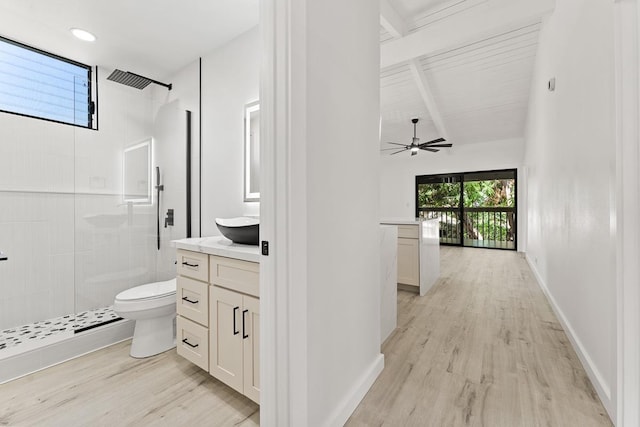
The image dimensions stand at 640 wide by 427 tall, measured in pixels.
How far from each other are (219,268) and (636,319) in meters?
1.87

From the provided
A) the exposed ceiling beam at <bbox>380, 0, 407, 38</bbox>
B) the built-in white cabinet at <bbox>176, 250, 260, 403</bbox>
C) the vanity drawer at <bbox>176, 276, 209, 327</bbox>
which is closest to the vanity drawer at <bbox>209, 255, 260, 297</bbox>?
the built-in white cabinet at <bbox>176, 250, 260, 403</bbox>

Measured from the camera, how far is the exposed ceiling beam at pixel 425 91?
3879mm

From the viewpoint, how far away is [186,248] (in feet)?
5.26

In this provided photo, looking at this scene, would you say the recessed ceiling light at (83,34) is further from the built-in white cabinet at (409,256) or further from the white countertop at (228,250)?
the built-in white cabinet at (409,256)

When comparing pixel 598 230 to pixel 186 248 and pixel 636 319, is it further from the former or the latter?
pixel 186 248

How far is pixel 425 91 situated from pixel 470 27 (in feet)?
4.66

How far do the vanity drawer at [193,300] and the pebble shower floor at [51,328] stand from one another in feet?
3.20

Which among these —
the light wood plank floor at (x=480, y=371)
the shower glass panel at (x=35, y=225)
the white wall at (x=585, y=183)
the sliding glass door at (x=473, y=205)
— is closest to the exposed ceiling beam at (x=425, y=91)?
the white wall at (x=585, y=183)

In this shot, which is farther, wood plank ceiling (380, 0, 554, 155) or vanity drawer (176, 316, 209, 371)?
wood plank ceiling (380, 0, 554, 155)

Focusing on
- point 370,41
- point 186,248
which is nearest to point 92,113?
point 186,248

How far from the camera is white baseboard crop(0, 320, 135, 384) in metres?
1.61

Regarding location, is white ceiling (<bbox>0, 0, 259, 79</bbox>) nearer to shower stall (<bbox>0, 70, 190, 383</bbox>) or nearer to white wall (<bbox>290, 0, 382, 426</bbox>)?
shower stall (<bbox>0, 70, 190, 383</bbox>)

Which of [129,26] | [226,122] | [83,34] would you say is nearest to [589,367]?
[226,122]

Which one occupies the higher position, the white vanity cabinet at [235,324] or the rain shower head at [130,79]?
the rain shower head at [130,79]
